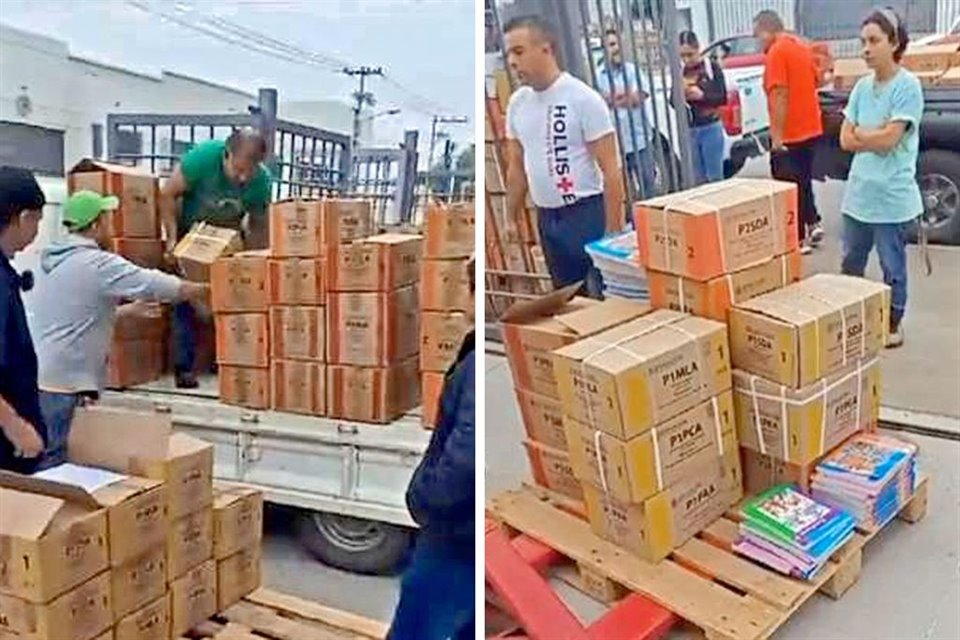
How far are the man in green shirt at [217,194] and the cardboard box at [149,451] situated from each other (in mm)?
137

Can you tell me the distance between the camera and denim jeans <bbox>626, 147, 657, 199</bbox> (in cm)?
173

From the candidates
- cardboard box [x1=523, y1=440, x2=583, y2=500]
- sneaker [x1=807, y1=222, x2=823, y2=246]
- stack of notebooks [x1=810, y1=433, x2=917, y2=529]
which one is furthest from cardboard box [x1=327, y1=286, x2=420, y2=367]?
stack of notebooks [x1=810, y1=433, x2=917, y2=529]

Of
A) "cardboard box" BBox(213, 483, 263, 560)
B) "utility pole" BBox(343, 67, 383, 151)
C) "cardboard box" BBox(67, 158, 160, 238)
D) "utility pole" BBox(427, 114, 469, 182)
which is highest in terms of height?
"utility pole" BBox(343, 67, 383, 151)

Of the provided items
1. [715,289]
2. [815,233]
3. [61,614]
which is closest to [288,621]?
[61,614]

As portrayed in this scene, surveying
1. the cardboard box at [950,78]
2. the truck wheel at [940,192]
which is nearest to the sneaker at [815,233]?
the truck wheel at [940,192]

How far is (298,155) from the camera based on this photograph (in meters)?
1.59

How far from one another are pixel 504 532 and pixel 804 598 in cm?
55

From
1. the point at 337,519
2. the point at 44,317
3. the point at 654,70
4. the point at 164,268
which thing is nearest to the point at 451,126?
the point at 654,70

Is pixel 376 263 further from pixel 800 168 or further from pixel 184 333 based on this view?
pixel 800 168

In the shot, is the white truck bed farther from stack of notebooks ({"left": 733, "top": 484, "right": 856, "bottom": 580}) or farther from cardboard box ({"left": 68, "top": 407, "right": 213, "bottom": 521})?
stack of notebooks ({"left": 733, "top": 484, "right": 856, "bottom": 580})

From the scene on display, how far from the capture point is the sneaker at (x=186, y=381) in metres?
1.69

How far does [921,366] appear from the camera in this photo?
1970 mm

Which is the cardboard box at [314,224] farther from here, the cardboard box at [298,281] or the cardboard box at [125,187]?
the cardboard box at [125,187]

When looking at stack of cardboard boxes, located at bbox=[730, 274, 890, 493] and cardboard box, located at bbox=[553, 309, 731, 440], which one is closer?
cardboard box, located at bbox=[553, 309, 731, 440]
